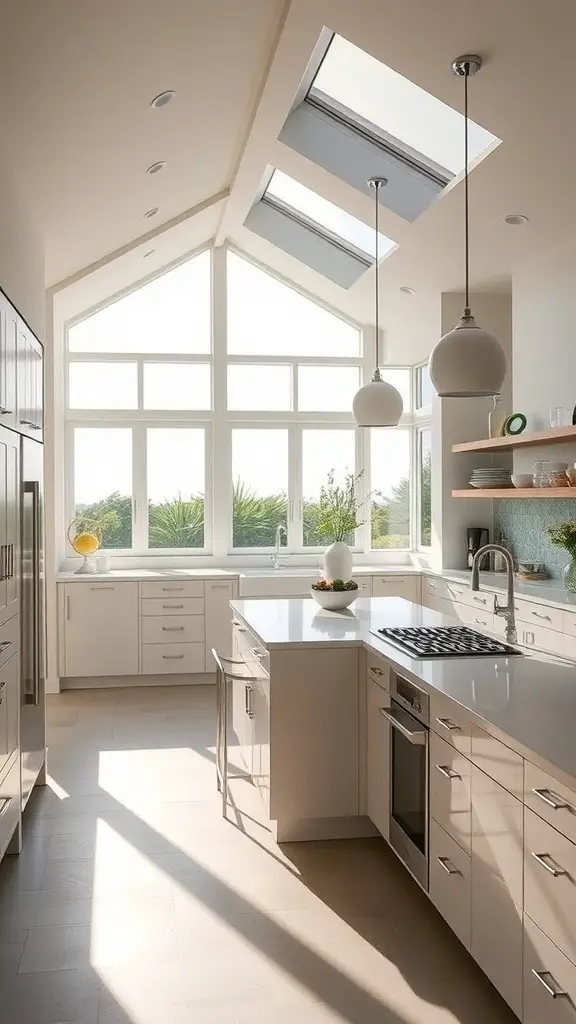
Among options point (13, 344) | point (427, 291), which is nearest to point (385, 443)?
point (427, 291)

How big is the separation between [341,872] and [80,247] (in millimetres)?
4200

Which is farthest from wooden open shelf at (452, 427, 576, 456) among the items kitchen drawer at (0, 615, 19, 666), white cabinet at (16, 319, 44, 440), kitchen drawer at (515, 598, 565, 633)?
kitchen drawer at (0, 615, 19, 666)

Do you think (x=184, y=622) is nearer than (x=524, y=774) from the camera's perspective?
No

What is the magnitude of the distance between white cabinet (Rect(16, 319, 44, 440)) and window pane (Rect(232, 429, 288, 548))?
3.28 metres

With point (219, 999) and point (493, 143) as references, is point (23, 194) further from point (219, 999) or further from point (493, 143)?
point (219, 999)

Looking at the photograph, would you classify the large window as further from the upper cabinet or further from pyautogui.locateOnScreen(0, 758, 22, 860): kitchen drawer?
pyautogui.locateOnScreen(0, 758, 22, 860): kitchen drawer

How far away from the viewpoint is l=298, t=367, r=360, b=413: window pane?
25.2ft

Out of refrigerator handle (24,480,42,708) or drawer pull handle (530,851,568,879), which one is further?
refrigerator handle (24,480,42,708)

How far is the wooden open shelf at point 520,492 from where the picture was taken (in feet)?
15.6

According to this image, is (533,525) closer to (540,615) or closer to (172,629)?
(540,615)

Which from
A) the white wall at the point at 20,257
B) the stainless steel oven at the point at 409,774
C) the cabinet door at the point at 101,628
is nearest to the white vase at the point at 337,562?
the stainless steel oven at the point at 409,774

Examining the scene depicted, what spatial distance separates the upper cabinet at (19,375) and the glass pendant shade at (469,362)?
1.53m

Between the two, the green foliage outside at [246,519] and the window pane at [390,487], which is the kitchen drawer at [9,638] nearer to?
the green foliage outside at [246,519]

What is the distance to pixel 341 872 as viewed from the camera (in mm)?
3355
